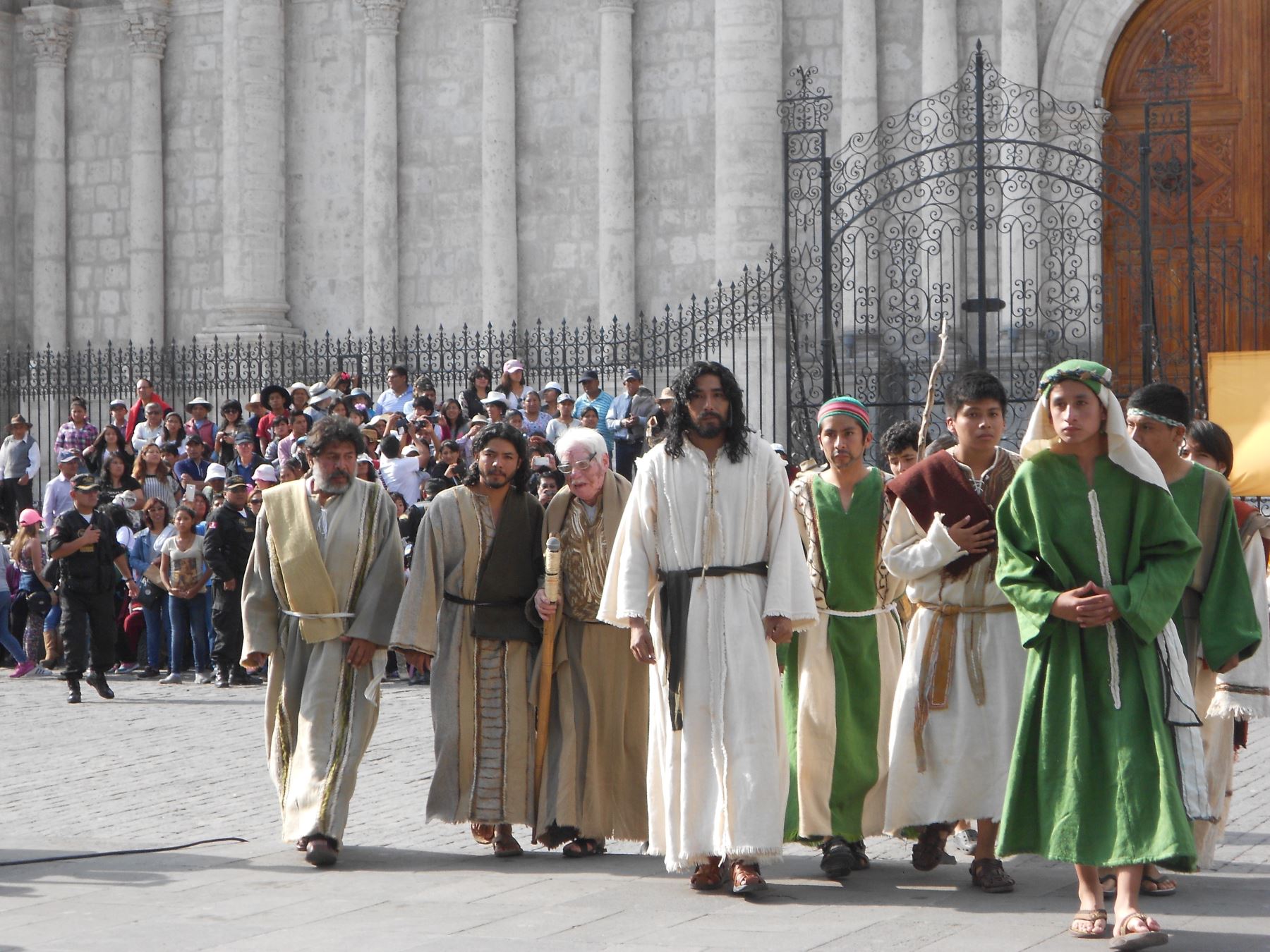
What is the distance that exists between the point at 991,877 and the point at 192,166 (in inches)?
757

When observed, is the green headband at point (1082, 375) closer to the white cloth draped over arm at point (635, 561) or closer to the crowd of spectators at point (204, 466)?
the white cloth draped over arm at point (635, 561)

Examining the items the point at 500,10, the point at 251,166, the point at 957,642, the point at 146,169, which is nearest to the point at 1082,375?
the point at 957,642

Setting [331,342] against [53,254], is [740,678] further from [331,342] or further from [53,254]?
[53,254]

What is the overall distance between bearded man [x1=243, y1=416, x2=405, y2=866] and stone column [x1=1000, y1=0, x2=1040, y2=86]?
12628 mm

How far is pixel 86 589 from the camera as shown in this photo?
14.1 meters

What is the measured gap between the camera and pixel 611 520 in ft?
25.9

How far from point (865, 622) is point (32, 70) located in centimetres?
2025

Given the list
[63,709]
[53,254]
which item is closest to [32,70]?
[53,254]

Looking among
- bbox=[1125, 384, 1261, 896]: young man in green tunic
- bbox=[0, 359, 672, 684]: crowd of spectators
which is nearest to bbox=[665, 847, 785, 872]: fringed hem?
bbox=[1125, 384, 1261, 896]: young man in green tunic

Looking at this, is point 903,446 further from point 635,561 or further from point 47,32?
point 47,32

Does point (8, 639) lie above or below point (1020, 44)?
below

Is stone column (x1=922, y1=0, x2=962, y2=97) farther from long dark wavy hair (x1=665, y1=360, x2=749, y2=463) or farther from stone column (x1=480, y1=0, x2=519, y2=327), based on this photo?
long dark wavy hair (x1=665, y1=360, x2=749, y2=463)

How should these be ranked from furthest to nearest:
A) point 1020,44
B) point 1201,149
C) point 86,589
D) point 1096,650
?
point 1201,149
point 1020,44
point 86,589
point 1096,650

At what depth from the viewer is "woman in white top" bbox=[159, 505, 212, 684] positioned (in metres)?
15.0
